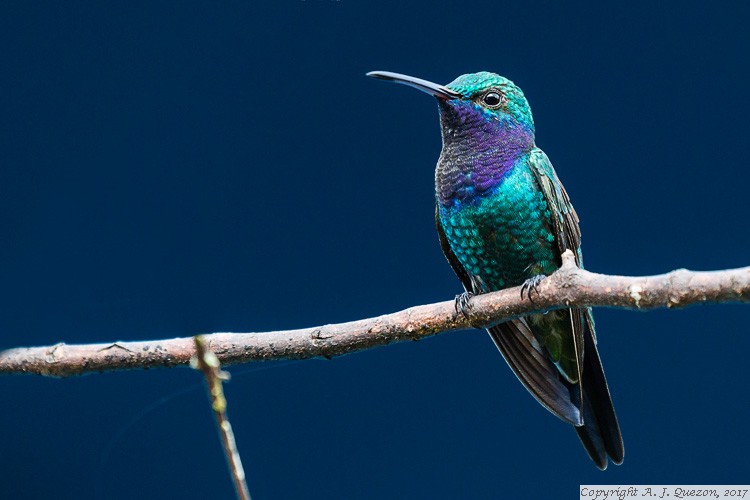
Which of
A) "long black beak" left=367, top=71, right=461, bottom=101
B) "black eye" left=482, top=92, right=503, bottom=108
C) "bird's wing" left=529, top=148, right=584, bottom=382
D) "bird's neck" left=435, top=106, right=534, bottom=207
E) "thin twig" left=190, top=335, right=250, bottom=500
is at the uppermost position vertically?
"long black beak" left=367, top=71, right=461, bottom=101

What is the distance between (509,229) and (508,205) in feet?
0.19

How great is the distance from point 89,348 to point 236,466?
1.13 metres

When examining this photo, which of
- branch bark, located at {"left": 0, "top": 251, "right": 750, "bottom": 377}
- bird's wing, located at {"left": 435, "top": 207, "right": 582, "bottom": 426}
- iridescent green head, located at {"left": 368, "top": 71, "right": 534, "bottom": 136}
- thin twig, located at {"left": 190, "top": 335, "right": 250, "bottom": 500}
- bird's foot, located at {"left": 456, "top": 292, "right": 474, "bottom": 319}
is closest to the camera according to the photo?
thin twig, located at {"left": 190, "top": 335, "right": 250, "bottom": 500}

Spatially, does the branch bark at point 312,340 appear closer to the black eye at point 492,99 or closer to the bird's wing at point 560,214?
the bird's wing at point 560,214

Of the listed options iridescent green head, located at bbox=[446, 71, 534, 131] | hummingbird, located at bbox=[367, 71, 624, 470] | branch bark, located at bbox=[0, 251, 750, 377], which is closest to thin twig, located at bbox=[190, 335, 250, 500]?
branch bark, located at bbox=[0, 251, 750, 377]

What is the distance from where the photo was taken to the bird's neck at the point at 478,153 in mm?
1896

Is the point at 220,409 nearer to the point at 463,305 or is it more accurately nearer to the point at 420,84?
the point at 463,305

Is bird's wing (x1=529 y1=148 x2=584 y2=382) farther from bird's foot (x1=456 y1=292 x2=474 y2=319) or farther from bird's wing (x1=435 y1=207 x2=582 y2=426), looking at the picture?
bird's foot (x1=456 y1=292 x2=474 y2=319)

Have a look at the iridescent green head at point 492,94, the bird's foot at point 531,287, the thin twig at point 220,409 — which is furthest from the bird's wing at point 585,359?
the thin twig at point 220,409

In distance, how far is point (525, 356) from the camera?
2121mm

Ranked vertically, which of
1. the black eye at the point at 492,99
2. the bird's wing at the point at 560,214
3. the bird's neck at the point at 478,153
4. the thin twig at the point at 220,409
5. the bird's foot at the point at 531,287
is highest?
the black eye at the point at 492,99

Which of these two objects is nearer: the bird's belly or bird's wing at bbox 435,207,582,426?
the bird's belly

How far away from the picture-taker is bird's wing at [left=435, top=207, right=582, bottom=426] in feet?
6.81

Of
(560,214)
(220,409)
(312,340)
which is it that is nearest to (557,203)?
(560,214)
